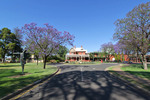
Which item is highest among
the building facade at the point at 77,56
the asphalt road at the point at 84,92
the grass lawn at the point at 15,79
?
the building facade at the point at 77,56

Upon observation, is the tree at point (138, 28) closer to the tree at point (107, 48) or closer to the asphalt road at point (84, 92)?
the asphalt road at point (84, 92)

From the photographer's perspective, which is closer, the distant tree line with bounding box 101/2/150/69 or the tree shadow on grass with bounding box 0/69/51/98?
the tree shadow on grass with bounding box 0/69/51/98

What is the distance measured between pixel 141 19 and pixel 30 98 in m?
18.8

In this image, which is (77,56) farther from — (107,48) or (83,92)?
(83,92)

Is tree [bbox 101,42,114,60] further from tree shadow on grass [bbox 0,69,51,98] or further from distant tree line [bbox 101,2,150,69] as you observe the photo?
tree shadow on grass [bbox 0,69,51,98]

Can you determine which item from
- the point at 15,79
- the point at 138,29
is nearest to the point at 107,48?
the point at 138,29

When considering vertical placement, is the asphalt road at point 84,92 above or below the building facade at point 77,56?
below

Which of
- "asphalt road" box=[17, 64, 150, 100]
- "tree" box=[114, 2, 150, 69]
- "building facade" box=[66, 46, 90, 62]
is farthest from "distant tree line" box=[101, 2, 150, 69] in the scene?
"building facade" box=[66, 46, 90, 62]

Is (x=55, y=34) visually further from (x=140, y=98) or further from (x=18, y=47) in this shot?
(x=18, y=47)

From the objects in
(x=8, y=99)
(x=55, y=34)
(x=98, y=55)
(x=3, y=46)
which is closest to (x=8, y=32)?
(x=3, y=46)

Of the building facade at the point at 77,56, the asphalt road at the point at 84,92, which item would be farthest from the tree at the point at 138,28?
the building facade at the point at 77,56

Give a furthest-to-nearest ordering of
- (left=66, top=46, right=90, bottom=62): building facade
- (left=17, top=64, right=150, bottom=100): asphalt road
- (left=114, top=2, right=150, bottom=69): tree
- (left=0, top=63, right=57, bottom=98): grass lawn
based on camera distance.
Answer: (left=66, top=46, right=90, bottom=62): building facade, (left=114, top=2, right=150, bottom=69): tree, (left=0, top=63, right=57, bottom=98): grass lawn, (left=17, top=64, right=150, bottom=100): asphalt road

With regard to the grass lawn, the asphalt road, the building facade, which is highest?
the building facade

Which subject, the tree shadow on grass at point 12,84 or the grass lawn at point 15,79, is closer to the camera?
the tree shadow on grass at point 12,84
